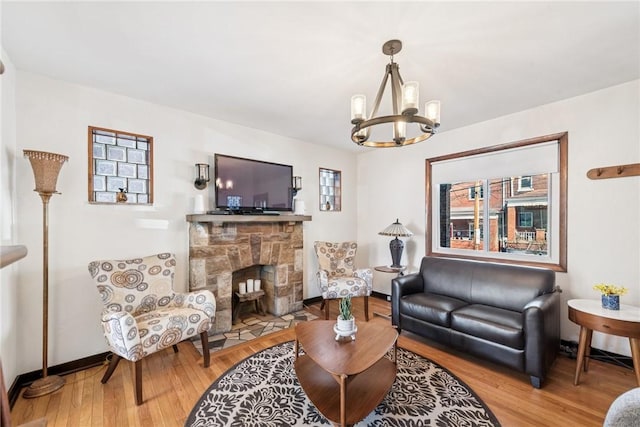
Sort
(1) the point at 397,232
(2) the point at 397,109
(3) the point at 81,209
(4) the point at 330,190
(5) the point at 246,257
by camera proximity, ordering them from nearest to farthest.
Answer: (2) the point at 397,109
(3) the point at 81,209
(5) the point at 246,257
(1) the point at 397,232
(4) the point at 330,190

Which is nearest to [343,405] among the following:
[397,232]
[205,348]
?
[205,348]

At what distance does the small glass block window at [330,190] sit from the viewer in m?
4.50

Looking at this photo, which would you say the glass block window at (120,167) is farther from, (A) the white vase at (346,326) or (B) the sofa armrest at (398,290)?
(B) the sofa armrest at (398,290)

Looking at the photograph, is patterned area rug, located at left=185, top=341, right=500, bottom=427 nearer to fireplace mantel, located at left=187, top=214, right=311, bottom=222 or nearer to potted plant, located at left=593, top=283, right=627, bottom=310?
potted plant, located at left=593, top=283, right=627, bottom=310

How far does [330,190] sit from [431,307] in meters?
2.49

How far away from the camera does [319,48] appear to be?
197 cm

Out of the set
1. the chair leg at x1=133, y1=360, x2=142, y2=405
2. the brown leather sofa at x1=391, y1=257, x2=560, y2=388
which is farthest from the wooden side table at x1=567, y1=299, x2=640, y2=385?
the chair leg at x1=133, y1=360, x2=142, y2=405

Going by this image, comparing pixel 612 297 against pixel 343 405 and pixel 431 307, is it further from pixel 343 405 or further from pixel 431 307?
pixel 343 405

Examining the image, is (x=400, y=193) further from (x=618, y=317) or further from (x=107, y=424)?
(x=107, y=424)

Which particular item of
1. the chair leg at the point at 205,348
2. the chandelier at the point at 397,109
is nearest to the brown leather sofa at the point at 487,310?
the chandelier at the point at 397,109

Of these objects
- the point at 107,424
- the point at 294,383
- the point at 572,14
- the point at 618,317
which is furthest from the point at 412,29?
the point at 107,424

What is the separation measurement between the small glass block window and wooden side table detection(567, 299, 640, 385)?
312 centimetres

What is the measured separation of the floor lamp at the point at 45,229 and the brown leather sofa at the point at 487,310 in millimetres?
3159

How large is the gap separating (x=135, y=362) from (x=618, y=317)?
3.55m
